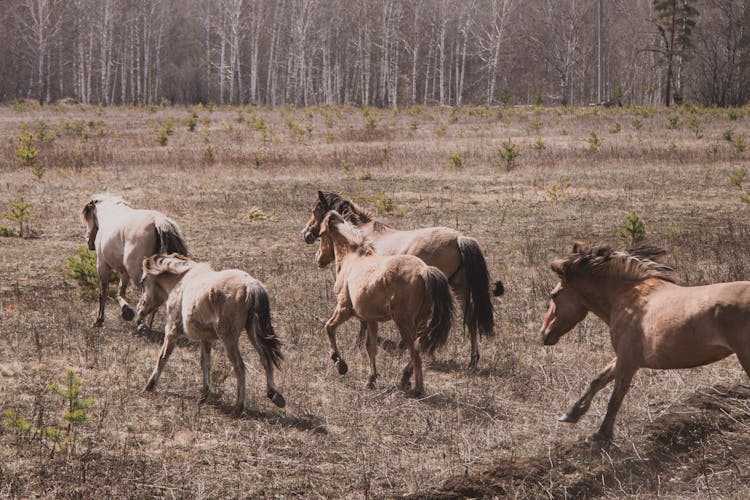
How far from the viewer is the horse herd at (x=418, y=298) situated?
5656 mm

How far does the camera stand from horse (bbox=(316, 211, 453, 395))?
23.8 feet

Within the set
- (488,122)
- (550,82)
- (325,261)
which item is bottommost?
(325,261)

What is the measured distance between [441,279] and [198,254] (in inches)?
289

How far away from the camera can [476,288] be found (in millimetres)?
8898

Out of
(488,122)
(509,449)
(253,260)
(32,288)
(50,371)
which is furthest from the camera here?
(488,122)

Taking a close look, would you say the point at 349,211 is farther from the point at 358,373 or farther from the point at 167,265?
the point at 167,265

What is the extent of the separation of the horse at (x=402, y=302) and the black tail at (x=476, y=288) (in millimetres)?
1275

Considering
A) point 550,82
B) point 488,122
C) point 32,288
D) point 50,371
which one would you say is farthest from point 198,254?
point 550,82

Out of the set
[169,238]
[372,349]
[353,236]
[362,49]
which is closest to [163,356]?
[372,349]

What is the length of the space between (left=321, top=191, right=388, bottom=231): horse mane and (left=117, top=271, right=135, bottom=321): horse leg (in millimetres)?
2634

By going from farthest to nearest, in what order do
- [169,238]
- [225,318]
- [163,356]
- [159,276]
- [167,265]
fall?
[169,238]
[159,276]
[167,265]
[163,356]
[225,318]

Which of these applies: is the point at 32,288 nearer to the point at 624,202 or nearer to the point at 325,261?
the point at 325,261

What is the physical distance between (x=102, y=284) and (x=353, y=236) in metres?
3.60

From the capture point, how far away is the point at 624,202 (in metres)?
18.0
